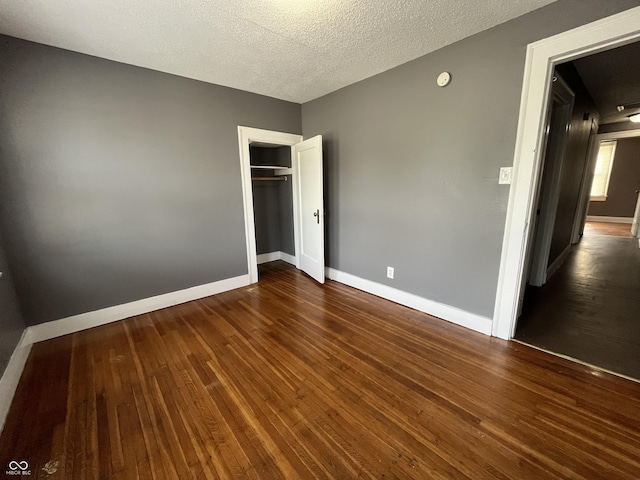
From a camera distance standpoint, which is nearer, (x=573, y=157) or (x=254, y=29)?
(x=254, y=29)

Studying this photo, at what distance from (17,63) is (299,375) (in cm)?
328

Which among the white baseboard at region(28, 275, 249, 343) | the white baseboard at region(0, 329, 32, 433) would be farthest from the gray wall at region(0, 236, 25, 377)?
the white baseboard at region(28, 275, 249, 343)

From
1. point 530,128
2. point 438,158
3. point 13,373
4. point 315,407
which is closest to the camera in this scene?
point 315,407

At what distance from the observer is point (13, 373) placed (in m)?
1.74

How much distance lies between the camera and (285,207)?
441 cm

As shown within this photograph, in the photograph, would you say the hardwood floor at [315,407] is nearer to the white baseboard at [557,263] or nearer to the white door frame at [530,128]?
the white door frame at [530,128]

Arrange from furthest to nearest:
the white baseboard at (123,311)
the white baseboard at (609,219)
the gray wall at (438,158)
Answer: the white baseboard at (609,219) < the white baseboard at (123,311) < the gray wall at (438,158)

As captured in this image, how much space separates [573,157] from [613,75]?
0.97 m

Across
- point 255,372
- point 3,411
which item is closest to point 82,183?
point 3,411

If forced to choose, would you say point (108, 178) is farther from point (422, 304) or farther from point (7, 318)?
point (422, 304)

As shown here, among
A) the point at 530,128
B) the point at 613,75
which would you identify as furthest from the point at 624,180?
the point at 530,128

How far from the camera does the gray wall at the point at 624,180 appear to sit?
7242 millimetres

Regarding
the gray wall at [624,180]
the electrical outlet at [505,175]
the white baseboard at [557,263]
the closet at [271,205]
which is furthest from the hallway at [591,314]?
the gray wall at [624,180]

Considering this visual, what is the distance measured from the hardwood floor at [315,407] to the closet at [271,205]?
227 centimetres
